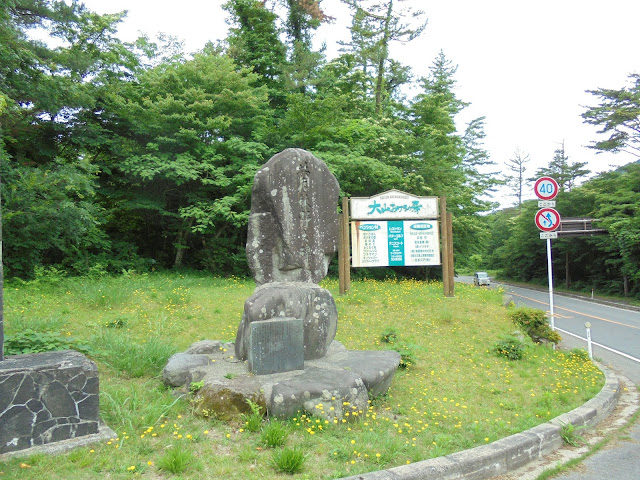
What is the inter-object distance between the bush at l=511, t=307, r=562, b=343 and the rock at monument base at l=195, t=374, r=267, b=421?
7.46m

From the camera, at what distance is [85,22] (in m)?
14.4

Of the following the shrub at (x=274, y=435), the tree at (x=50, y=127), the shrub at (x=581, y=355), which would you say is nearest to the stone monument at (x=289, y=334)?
the shrub at (x=274, y=435)

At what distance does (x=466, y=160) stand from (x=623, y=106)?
11.4 m

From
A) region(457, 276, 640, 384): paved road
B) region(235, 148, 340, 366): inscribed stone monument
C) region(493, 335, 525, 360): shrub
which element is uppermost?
region(235, 148, 340, 366): inscribed stone monument

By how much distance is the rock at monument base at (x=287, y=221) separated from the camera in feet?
20.5

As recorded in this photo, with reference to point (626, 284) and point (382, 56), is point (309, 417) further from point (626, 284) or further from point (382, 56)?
point (626, 284)

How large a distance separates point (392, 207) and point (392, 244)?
1118 mm

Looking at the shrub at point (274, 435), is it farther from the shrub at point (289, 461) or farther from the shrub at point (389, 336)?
the shrub at point (389, 336)

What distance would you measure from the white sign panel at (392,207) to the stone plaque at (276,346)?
24.5 ft

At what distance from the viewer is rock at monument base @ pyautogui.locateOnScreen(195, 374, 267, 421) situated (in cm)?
457

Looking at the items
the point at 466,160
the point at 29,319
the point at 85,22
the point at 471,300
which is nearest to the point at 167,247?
the point at 85,22

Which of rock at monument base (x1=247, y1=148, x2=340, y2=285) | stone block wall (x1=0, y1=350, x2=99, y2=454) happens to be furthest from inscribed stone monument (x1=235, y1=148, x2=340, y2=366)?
stone block wall (x1=0, y1=350, x2=99, y2=454)

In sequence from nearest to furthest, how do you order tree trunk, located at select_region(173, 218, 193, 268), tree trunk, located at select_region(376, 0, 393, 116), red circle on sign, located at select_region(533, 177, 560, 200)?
red circle on sign, located at select_region(533, 177, 560, 200) → tree trunk, located at select_region(173, 218, 193, 268) → tree trunk, located at select_region(376, 0, 393, 116)

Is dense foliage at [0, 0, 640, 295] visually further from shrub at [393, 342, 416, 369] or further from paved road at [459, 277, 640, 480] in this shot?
shrub at [393, 342, 416, 369]
